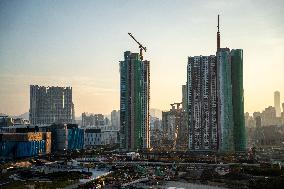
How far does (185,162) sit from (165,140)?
278ft

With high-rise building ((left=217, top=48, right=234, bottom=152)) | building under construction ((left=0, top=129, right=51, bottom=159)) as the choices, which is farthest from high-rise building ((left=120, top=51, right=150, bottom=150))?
building under construction ((left=0, top=129, right=51, bottom=159))

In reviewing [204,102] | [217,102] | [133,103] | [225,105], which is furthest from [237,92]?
[133,103]

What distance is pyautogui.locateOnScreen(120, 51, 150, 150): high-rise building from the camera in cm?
13925

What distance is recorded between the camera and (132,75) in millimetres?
140875

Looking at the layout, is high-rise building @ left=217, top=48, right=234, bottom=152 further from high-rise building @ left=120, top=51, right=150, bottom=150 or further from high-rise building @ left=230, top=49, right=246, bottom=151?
high-rise building @ left=120, top=51, right=150, bottom=150

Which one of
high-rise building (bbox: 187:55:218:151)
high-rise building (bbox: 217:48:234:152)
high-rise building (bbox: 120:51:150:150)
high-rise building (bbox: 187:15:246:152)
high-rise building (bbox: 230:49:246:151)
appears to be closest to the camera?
high-rise building (bbox: 217:48:234:152)

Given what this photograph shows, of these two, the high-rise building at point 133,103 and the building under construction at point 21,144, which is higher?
the high-rise building at point 133,103

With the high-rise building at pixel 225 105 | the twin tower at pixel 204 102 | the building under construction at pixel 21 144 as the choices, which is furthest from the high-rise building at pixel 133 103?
the building under construction at pixel 21 144

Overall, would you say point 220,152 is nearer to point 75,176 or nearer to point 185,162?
point 185,162

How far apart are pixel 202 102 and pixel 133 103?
2359 cm

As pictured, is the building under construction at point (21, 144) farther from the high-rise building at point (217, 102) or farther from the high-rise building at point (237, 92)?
the high-rise building at point (237, 92)

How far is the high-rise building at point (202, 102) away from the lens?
133000 mm

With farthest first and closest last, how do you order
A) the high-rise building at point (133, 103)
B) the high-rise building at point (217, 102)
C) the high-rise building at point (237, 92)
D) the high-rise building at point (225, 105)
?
1. the high-rise building at point (133, 103)
2. the high-rise building at point (237, 92)
3. the high-rise building at point (217, 102)
4. the high-rise building at point (225, 105)

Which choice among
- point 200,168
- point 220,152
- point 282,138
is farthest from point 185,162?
point 282,138
